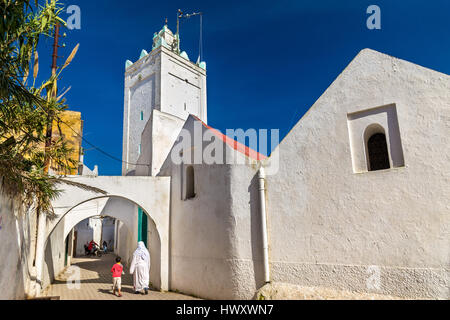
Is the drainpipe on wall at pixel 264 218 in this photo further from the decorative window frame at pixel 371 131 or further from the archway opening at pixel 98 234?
the archway opening at pixel 98 234

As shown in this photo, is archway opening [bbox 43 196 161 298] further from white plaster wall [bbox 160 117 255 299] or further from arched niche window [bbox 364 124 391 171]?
arched niche window [bbox 364 124 391 171]

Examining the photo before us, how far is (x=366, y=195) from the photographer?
21.2ft

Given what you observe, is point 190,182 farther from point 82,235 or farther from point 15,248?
point 82,235

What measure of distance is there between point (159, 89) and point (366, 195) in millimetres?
17455

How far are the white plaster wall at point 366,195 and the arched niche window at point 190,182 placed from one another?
333 centimetres

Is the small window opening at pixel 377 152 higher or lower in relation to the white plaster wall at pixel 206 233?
higher

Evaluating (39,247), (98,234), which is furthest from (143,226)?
(98,234)

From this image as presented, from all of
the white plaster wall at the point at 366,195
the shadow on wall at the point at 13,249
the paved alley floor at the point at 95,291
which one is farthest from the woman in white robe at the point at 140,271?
the white plaster wall at the point at 366,195

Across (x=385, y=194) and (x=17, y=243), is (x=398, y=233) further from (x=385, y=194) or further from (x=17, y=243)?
(x=17, y=243)

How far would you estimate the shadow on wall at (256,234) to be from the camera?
757 cm

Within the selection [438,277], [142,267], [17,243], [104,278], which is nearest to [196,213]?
[142,267]

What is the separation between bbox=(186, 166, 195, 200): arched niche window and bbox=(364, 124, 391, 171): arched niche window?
215 inches

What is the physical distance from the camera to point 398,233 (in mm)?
6012

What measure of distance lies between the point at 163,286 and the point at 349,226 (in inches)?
250
